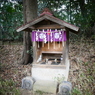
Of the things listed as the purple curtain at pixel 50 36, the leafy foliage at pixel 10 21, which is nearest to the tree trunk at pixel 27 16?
the purple curtain at pixel 50 36

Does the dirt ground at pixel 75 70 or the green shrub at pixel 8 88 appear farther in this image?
the dirt ground at pixel 75 70

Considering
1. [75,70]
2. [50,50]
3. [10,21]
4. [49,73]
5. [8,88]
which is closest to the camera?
[8,88]

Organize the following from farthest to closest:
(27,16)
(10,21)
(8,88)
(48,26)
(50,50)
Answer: (10,21) < (27,16) < (50,50) < (48,26) < (8,88)

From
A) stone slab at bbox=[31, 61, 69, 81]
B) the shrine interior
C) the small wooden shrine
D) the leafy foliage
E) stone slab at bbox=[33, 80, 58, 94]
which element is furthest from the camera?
the leafy foliage

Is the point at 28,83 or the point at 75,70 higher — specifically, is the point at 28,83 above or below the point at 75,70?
below

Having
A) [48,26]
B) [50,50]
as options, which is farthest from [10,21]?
[48,26]

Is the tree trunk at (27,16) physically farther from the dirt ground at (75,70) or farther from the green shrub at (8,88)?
the green shrub at (8,88)

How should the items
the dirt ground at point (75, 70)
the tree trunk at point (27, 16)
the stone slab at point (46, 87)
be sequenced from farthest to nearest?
the tree trunk at point (27, 16), the dirt ground at point (75, 70), the stone slab at point (46, 87)

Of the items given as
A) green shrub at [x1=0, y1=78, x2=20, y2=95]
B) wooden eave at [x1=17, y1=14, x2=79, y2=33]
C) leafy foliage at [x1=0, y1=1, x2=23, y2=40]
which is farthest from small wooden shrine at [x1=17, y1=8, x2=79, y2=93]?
leafy foliage at [x1=0, y1=1, x2=23, y2=40]

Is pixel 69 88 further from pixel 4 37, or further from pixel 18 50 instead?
pixel 4 37

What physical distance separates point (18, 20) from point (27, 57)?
648 centimetres

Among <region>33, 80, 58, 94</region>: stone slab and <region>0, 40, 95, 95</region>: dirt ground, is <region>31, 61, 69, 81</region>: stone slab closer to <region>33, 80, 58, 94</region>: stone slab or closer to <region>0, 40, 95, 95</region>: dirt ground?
<region>33, 80, 58, 94</region>: stone slab

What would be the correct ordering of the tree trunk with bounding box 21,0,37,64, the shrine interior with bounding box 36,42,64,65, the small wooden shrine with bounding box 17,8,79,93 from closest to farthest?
the small wooden shrine with bounding box 17,8,79,93 → the shrine interior with bounding box 36,42,64,65 → the tree trunk with bounding box 21,0,37,64

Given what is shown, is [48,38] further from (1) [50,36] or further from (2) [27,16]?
(2) [27,16]
